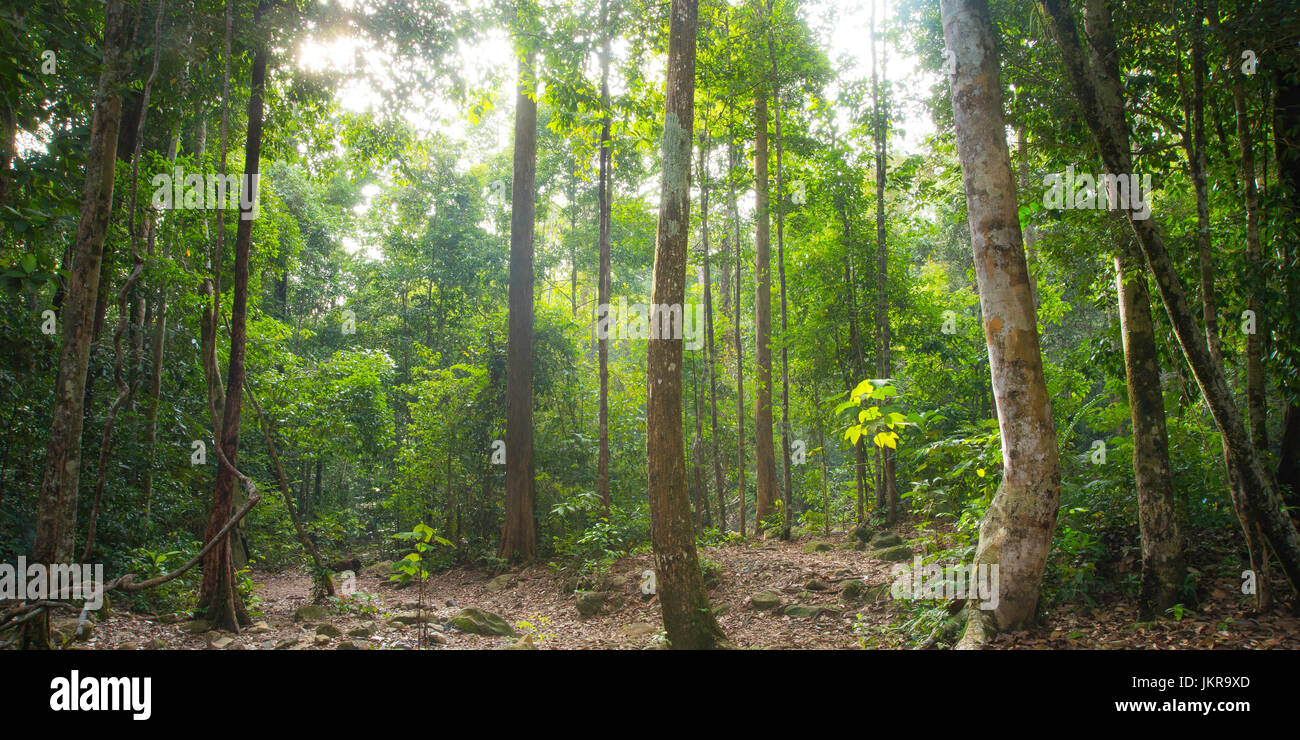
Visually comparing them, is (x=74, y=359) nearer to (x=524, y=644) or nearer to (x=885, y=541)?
(x=524, y=644)

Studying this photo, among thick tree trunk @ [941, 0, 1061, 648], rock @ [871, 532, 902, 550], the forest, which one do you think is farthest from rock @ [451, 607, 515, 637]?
rock @ [871, 532, 902, 550]

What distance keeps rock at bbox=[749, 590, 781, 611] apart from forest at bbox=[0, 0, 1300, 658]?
0.14 ft

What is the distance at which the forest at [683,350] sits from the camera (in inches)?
187

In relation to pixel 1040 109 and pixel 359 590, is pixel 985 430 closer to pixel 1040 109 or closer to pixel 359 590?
pixel 1040 109

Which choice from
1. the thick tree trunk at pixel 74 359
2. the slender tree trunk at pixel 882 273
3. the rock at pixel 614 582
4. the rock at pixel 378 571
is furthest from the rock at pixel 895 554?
the rock at pixel 378 571

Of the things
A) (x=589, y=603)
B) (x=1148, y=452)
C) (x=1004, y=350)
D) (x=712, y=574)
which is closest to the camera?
(x=1004, y=350)

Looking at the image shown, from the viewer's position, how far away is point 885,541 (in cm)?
973

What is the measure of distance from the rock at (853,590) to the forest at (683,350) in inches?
2.7

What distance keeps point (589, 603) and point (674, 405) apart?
14.5 ft

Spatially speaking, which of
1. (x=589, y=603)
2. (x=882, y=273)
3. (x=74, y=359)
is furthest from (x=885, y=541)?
(x=74, y=359)

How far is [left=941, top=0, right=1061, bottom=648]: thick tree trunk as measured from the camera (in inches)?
179

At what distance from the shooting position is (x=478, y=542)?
1319cm

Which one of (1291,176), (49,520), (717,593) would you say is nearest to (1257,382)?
(1291,176)
